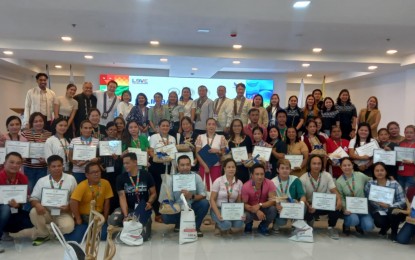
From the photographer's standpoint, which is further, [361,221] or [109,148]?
[109,148]

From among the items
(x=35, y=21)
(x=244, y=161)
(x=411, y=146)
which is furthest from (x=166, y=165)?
(x=35, y=21)

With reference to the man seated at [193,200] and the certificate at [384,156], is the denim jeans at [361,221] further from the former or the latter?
the man seated at [193,200]

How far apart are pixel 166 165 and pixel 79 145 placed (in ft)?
4.17

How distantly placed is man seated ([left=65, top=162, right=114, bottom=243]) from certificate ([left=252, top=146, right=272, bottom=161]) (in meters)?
2.17

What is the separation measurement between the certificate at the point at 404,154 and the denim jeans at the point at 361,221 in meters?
1.13

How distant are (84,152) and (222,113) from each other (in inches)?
111

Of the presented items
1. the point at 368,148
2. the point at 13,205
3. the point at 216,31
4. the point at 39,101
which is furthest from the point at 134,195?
the point at 216,31

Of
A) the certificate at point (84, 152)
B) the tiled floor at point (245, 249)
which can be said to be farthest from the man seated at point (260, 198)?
the certificate at point (84, 152)

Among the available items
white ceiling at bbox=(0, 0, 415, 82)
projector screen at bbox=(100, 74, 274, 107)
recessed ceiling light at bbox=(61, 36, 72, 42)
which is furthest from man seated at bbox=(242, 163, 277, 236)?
projector screen at bbox=(100, 74, 274, 107)

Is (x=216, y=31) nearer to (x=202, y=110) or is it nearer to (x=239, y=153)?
(x=202, y=110)

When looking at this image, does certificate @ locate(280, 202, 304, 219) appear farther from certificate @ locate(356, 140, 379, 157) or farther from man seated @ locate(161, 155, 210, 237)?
certificate @ locate(356, 140, 379, 157)

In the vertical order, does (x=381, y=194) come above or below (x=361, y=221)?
above

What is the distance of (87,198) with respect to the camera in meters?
4.08

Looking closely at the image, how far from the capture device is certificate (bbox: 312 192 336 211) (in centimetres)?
445
